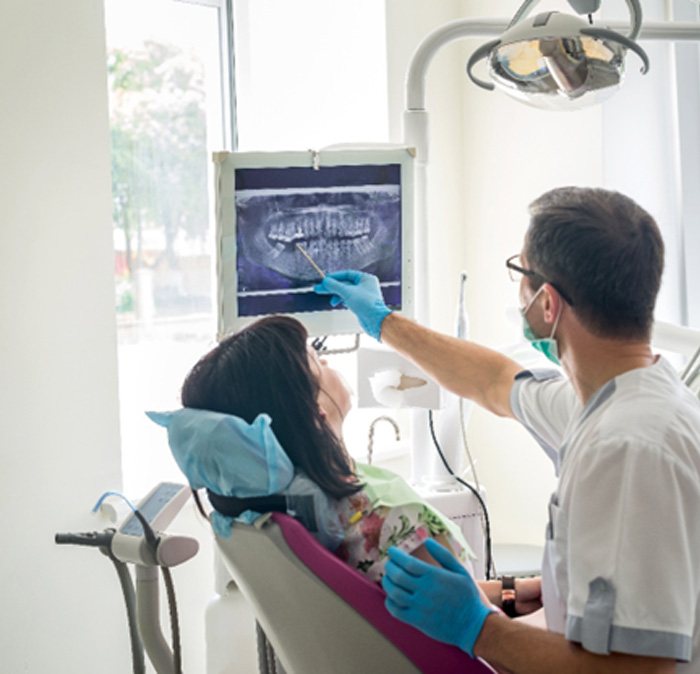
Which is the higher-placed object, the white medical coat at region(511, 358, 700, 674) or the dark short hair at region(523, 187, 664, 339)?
the dark short hair at region(523, 187, 664, 339)

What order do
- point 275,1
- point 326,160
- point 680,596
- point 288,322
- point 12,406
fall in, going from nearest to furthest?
point 680,596 < point 288,322 < point 326,160 < point 12,406 < point 275,1

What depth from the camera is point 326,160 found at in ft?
7.29

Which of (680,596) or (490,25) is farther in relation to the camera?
(490,25)

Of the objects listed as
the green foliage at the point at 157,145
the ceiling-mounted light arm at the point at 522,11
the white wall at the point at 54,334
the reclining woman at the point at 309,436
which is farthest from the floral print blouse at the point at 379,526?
the green foliage at the point at 157,145

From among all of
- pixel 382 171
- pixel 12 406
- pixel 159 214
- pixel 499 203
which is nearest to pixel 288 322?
pixel 382 171

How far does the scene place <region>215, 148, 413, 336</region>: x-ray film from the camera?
2166mm

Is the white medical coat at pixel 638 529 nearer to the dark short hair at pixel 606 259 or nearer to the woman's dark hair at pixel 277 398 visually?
the dark short hair at pixel 606 259

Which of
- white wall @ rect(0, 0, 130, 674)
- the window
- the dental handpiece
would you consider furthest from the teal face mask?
the window

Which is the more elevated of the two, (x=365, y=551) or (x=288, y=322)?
(x=288, y=322)

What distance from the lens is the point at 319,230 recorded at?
2229 millimetres

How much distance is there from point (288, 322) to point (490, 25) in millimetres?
923

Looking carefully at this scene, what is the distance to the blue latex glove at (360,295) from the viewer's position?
222 centimetres

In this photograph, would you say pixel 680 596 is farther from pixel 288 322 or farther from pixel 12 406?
pixel 12 406

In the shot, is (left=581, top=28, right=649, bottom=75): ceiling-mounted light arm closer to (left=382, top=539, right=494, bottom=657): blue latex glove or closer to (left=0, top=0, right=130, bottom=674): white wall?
(left=382, top=539, right=494, bottom=657): blue latex glove
